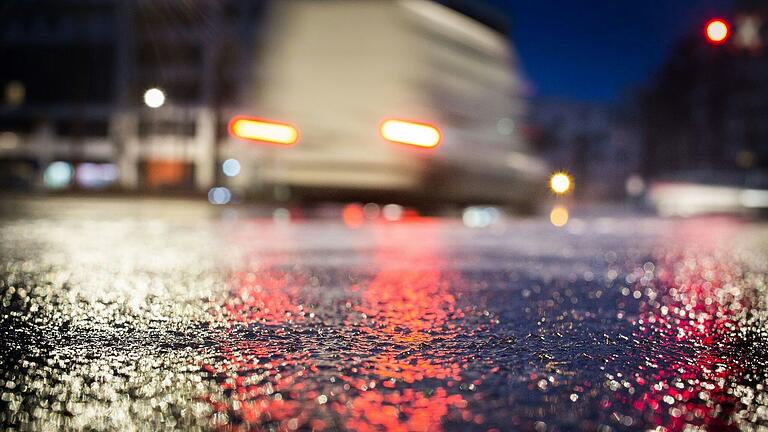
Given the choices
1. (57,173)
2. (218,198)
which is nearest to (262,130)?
(218,198)

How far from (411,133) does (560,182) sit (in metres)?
3.21

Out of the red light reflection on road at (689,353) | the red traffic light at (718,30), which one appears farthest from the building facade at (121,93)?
the red light reflection on road at (689,353)

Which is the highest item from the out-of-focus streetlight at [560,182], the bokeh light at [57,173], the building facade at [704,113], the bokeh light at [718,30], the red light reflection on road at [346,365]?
the building facade at [704,113]

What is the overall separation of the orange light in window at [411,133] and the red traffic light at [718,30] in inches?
112

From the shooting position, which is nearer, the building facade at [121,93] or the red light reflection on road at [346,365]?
the red light reflection on road at [346,365]

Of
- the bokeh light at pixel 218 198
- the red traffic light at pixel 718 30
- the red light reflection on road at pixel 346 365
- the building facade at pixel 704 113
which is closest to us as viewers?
the red light reflection on road at pixel 346 365

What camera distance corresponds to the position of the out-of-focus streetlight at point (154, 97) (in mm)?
4895

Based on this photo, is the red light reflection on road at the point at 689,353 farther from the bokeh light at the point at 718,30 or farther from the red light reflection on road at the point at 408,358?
the bokeh light at the point at 718,30

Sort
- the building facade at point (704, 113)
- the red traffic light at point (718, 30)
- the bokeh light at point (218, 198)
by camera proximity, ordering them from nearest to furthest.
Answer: the red traffic light at point (718, 30) < the bokeh light at point (218, 198) < the building facade at point (704, 113)

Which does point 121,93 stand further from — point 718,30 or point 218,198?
point 718,30

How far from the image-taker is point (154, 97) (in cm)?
509

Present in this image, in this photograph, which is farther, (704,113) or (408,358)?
(704,113)

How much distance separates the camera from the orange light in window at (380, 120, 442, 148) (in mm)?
7836

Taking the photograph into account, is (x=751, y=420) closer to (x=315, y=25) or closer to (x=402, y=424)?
(x=402, y=424)
